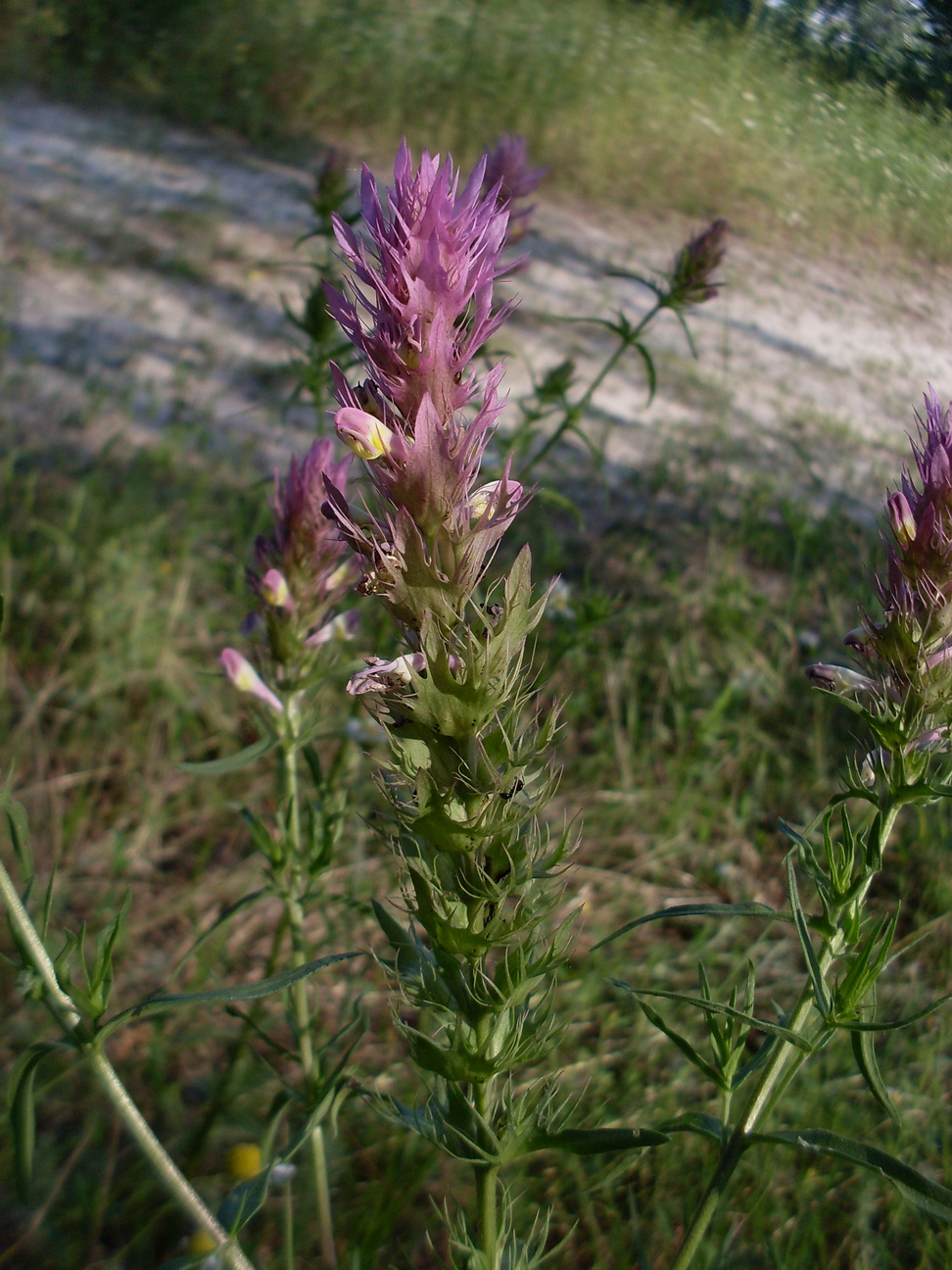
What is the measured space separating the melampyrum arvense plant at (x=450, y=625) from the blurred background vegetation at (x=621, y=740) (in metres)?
0.47

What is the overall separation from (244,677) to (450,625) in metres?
1.01

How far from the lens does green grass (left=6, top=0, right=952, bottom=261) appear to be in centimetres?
417

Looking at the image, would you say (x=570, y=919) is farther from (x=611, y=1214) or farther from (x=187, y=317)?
(x=187, y=317)

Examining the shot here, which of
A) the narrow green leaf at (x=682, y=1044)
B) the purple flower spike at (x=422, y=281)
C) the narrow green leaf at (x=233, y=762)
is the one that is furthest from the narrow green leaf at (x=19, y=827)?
the narrow green leaf at (x=682, y=1044)

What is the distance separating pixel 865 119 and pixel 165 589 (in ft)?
9.32

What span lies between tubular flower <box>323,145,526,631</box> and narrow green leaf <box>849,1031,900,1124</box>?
0.76m

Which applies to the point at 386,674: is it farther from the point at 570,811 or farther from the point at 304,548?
the point at 570,811

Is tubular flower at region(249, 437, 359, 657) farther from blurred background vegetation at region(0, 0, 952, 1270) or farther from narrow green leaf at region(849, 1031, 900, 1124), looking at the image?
narrow green leaf at region(849, 1031, 900, 1124)

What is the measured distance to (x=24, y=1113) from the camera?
42.6 inches

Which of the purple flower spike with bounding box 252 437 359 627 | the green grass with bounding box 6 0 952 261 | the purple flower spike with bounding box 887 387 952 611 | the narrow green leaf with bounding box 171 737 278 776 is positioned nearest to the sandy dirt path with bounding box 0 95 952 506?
the green grass with bounding box 6 0 952 261

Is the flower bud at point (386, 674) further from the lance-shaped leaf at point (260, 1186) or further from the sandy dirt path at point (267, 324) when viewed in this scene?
the sandy dirt path at point (267, 324)

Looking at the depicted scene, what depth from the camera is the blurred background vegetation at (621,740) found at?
6.23 feet

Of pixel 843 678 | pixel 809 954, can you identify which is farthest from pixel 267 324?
pixel 809 954

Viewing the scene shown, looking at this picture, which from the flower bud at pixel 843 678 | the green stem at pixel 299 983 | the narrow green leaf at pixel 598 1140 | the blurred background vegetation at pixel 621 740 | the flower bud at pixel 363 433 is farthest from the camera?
the blurred background vegetation at pixel 621 740
